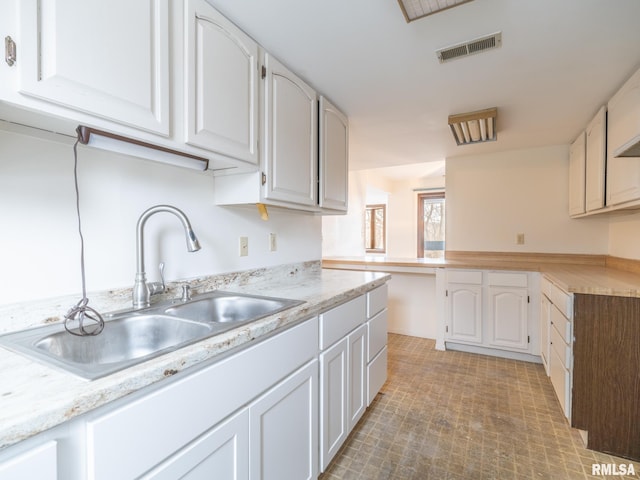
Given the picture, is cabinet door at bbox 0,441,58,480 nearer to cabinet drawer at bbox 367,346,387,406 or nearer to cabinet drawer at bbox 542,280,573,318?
cabinet drawer at bbox 367,346,387,406

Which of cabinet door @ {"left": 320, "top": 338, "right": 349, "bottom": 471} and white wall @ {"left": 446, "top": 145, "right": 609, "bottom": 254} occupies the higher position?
white wall @ {"left": 446, "top": 145, "right": 609, "bottom": 254}

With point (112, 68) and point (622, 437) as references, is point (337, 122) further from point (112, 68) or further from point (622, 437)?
point (622, 437)

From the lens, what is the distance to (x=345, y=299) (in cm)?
161

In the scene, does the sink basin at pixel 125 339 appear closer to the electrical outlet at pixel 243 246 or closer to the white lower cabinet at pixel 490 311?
the electrical outlet at pixel 243 246

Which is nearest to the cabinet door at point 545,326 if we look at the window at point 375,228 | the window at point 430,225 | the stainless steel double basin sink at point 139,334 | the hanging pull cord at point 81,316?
the stainless steel double basin sink at point 139,334

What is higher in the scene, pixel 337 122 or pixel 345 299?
pixel 337 122

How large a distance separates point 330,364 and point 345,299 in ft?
1.07

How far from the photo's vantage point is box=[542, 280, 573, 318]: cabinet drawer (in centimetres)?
174

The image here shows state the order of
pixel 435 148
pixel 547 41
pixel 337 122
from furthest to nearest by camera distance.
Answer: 1. pixel 435 148
2. pixel 337 122
3. pixel 547 41

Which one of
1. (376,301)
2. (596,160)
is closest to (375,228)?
→ (596,160)

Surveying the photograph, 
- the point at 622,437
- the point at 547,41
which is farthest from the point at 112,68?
the point at 622,437

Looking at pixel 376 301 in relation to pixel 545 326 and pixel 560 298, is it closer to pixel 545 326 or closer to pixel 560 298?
pixel 560 298

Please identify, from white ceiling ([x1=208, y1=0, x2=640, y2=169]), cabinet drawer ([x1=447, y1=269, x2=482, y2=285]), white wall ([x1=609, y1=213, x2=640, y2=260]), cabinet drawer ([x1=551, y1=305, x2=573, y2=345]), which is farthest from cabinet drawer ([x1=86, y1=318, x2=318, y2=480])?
white wall ([x1=609, y1=213, x2=640, y2=260])

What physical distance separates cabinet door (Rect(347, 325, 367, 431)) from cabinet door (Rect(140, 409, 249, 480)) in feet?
2.66
